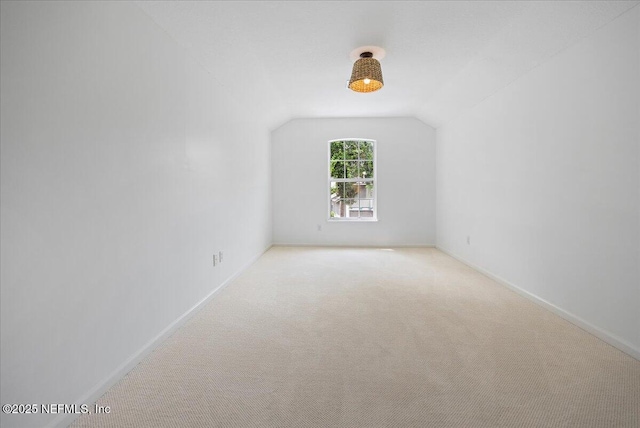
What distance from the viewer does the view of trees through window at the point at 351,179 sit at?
20.6 feet

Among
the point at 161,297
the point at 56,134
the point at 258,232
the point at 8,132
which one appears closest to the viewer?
the point at 8,132

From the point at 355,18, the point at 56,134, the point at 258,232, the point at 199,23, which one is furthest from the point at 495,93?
the point at 56,134

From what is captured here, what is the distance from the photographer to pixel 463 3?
7.52 feet

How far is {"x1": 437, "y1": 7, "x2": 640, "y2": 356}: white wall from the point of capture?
2043 mm

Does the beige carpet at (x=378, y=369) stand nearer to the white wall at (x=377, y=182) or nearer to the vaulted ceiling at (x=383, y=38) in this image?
the vaulted ceiling at (x=383, y=38)

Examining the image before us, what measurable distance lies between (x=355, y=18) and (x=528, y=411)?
280 cm

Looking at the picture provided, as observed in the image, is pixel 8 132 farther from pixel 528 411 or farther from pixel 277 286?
pixel 277 286

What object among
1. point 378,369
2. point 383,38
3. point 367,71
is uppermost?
point 383,38

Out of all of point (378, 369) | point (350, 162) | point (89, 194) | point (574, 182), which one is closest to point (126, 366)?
point (89, 194)

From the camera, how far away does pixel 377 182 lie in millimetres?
6133

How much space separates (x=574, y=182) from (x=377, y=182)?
3759mm

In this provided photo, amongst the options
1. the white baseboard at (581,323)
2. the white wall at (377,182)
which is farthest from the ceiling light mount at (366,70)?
the white wall at (377,182)

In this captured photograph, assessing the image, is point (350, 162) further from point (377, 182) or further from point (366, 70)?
point (366, 70)

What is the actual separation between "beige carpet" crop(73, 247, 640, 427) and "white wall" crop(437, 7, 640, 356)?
32 centimetres
